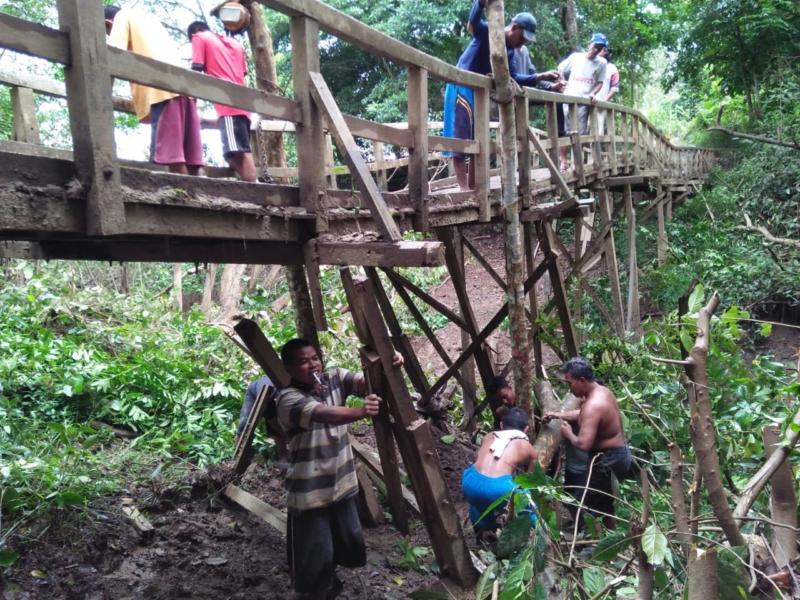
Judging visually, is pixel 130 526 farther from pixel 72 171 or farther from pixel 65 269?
pixel 65 269

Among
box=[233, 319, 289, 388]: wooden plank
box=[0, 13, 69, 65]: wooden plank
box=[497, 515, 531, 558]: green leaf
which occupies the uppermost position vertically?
box=[0, 13, 69, 65]: wooden plank

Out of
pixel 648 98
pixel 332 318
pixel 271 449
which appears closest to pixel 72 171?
pixel 271 449

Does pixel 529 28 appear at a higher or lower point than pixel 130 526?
higher

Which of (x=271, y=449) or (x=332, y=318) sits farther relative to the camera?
(x=332, y=318)

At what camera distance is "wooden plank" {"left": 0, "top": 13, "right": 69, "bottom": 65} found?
2.01 metres

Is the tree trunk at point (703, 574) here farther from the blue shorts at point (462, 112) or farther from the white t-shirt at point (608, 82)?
the white t-shirt at point (608, 82)

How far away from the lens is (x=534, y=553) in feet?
7.56

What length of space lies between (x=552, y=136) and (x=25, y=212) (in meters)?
5.98

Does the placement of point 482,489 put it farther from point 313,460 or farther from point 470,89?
point 470,89

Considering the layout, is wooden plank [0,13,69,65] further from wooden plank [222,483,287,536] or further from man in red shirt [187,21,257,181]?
wooden plank [222,483,287,536]

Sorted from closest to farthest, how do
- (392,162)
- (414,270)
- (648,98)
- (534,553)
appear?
(534,553) < (392,162) < (414,270) < (648,98)

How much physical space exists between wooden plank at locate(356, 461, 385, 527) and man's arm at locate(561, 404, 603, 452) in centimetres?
158

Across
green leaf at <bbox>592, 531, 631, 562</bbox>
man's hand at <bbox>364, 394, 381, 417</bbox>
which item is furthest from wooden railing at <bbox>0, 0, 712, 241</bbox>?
green leaf at <bbox>592, 531, 631, 562</bbox>

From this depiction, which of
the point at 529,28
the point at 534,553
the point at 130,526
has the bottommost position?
the point at 130,526
